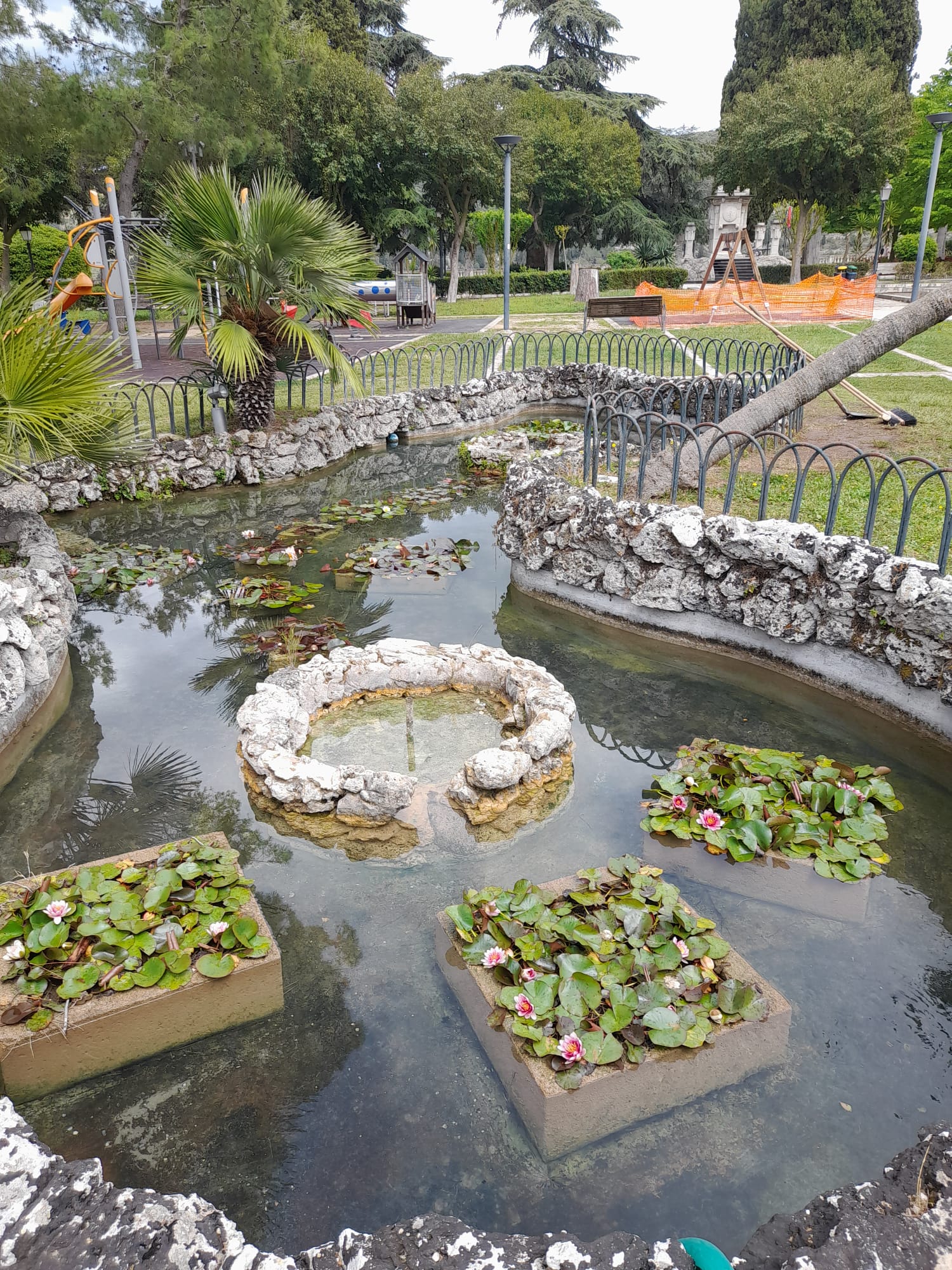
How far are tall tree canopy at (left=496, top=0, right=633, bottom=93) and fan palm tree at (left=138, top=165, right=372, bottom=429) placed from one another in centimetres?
3784

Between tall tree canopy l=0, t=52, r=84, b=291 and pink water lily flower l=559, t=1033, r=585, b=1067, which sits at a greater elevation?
tall tree canopy l=0, t=52, r=84, b=291

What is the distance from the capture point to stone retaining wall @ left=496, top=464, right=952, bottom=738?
489 centimetres

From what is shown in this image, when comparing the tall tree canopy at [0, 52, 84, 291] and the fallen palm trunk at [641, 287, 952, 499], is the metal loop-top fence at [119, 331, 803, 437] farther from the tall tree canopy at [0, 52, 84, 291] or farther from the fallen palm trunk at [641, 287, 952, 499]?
the tall tree canopy at [0, 52, 84, 291]

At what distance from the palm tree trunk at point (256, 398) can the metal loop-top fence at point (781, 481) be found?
14.5 feet

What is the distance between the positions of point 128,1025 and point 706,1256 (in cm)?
205

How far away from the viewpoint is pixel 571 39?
1651 inches

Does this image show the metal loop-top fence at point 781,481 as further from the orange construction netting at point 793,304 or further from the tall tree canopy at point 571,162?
the tall tree canopy at point 571,162

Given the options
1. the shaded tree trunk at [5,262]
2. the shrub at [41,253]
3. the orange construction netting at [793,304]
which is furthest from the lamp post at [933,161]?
the shrub at [41,253]

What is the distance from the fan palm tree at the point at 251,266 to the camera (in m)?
9.41

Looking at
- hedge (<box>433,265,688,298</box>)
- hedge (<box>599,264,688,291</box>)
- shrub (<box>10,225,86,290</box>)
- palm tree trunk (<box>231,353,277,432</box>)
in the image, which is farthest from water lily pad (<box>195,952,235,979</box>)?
hedge (<box>599,264,688,291</box>)

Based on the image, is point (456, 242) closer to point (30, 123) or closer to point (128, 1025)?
point (30, 123)

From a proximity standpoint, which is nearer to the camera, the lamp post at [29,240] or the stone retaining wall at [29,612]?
the stone retaining wall at [29,612]

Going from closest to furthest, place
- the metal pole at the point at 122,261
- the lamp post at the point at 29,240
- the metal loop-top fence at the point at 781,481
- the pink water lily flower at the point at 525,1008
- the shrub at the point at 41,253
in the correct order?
the pink water lily flower at the point at 525,1008, the metal loop-top fence at the point at 781,481, the metal pole at the point at 122,261, the lamp post at the point at 29,240, the shrub at the point at 41,253

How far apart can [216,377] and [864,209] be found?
3826cm
